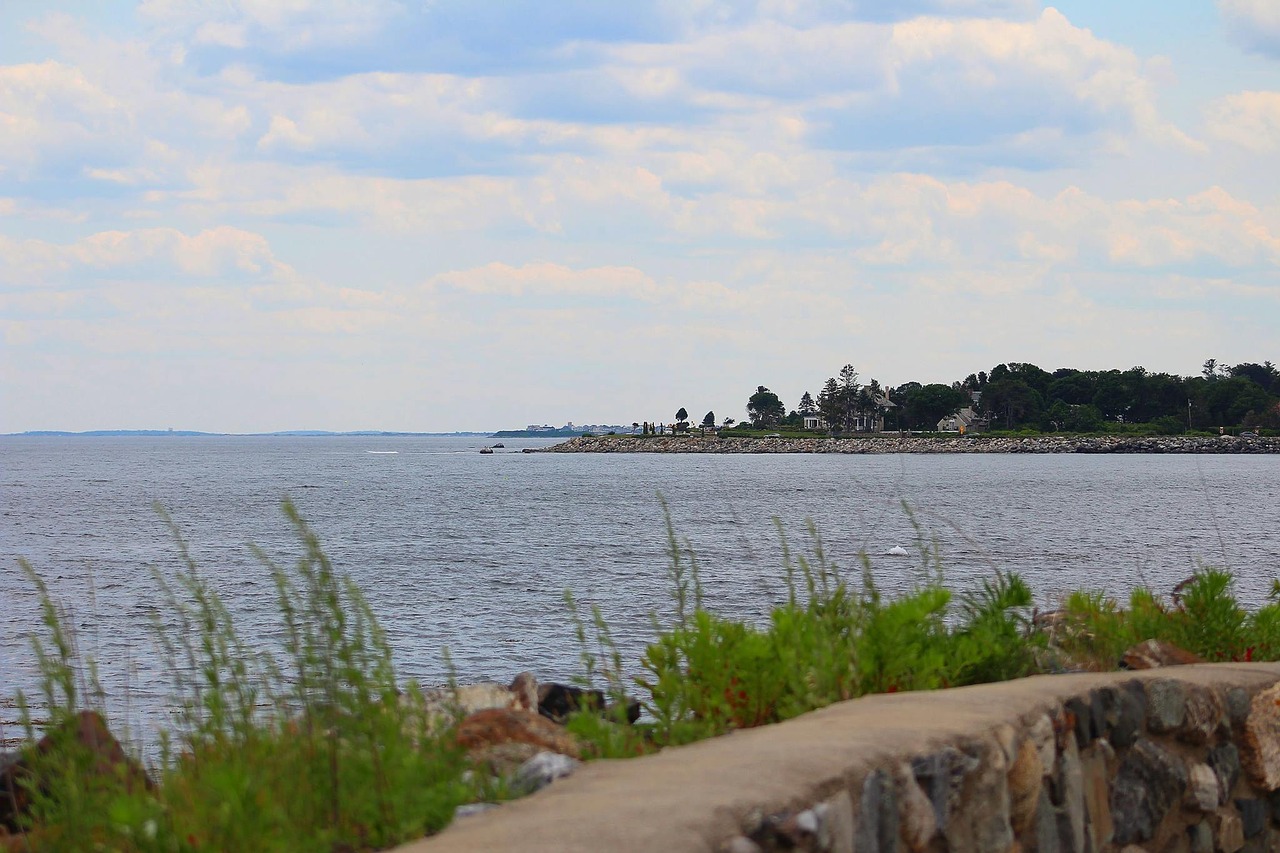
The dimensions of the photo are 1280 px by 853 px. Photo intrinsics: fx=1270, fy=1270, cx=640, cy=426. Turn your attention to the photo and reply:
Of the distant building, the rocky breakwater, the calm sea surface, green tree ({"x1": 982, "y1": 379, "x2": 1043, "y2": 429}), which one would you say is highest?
green tree ({"x1": 982, "y1": 379, "x2": 1043, "y2": 429})

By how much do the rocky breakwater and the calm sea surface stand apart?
6709 cm

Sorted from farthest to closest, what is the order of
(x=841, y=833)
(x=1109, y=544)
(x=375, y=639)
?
(x=1109, y=544)
(x=375, y=639)
(x=841, y=833)

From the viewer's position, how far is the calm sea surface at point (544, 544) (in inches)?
893

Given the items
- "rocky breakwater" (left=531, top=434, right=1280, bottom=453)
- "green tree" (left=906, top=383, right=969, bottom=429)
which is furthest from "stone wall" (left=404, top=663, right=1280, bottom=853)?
"green tree" (left=906, top=383, right=969, bottom=429)

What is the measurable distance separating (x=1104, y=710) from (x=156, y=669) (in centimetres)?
1626

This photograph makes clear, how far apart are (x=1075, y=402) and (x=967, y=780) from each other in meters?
185

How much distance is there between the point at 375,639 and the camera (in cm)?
530

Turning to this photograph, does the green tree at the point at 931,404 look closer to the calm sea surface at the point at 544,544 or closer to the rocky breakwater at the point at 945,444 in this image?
the rocky breakwater at the point at 945,444

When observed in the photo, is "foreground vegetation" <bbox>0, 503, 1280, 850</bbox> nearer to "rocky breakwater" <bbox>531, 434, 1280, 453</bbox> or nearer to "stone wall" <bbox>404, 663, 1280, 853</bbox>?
"stone wall" <bbox>404, 663, 1280, 853</bbox>

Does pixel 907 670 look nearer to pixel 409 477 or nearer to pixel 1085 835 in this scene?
pixel 1085 835

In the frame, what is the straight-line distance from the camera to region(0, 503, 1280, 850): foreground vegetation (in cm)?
437

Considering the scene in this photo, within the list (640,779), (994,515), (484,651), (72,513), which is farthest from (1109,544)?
(72,513)

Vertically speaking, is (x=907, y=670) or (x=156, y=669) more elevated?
(x=907, y=670)

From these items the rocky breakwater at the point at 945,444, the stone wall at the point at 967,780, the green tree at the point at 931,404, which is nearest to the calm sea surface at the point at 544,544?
the stone wall at the point at 967,780
